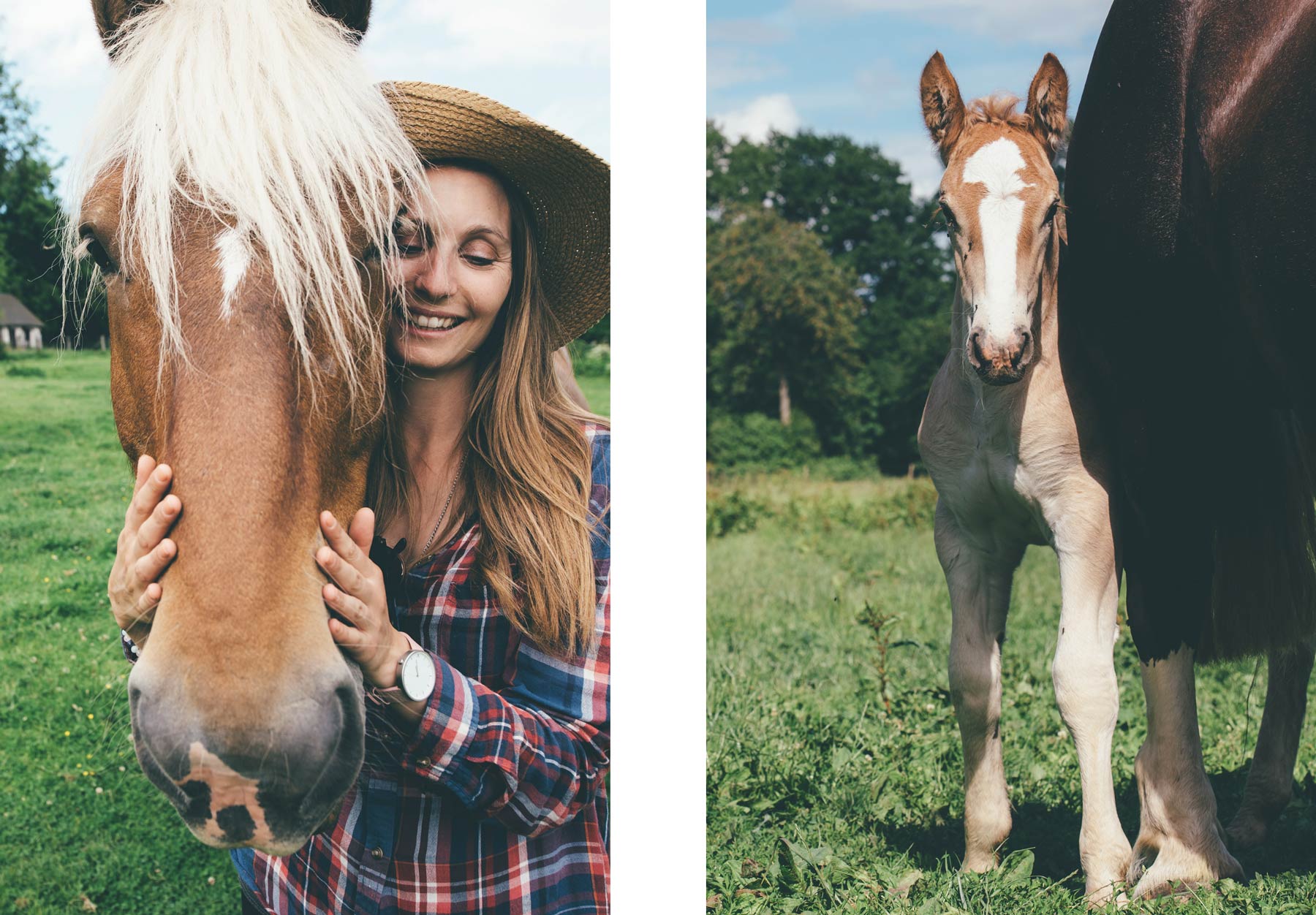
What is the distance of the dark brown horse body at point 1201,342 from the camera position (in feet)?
5.99

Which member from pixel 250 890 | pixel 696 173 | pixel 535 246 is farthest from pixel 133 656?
pixel 696 173

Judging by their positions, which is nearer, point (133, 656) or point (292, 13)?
point (292, 13)

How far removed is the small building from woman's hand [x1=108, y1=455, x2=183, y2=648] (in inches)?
43.1

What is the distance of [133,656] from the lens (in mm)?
1538

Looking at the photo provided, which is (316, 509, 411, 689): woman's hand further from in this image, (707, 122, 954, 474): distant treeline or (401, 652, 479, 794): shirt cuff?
(707, 122, 954, 474): distant treeline

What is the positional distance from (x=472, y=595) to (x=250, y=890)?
0.65 metres

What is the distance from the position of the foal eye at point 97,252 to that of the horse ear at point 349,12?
482mm

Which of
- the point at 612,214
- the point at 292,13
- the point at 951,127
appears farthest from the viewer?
the point at 951,127

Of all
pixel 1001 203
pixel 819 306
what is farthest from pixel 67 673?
pixel 819 306

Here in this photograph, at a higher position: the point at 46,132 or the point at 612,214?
the point at 46,132

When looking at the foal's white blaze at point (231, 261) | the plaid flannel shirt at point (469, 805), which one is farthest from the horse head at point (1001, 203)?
the foal's white blaze at point (231, 261)

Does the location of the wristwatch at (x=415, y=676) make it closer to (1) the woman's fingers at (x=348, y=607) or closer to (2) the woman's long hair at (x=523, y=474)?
(1) the woman's fingers at (x=348, y=607)

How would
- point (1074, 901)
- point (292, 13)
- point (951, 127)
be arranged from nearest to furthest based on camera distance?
point (292, 13), point (1074, 901), point (951, 127)

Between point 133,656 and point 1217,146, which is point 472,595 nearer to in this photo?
point 133,656
